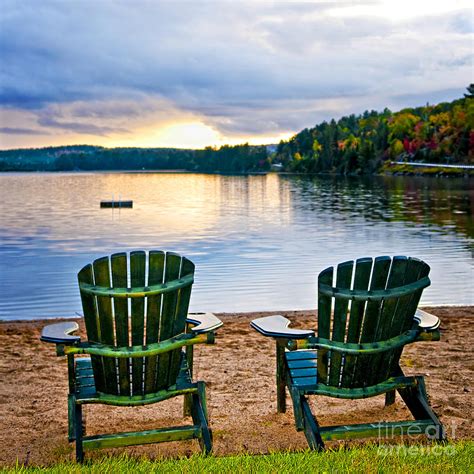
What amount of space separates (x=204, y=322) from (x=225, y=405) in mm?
1279

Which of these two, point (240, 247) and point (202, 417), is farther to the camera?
point (240, 247)

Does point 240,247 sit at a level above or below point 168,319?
below

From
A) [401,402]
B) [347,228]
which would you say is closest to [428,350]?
[401,402]

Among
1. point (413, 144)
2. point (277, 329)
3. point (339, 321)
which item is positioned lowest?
point (277, 329)

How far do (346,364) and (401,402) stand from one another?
1.68 meters

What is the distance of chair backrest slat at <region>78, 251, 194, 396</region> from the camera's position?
4.07 metres

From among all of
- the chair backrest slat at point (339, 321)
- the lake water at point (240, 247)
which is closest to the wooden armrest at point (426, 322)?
the chair backrest slat at point (339, 321)

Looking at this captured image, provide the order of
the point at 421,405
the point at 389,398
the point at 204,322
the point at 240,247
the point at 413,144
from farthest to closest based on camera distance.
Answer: the point at 413,144 → the point at 240,247 → the point at 389,398 → the point at 204,322 → the point at 421,405

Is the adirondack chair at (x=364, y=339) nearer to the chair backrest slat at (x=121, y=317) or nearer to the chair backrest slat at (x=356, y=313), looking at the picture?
the chair backrest slat at (x=356, y=313)

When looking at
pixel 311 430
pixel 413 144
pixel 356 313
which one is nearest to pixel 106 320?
pixel 311 430

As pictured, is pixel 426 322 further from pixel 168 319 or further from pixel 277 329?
pixel 168 319

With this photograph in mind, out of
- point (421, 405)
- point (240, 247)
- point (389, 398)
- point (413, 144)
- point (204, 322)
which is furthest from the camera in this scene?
point (413, 144)

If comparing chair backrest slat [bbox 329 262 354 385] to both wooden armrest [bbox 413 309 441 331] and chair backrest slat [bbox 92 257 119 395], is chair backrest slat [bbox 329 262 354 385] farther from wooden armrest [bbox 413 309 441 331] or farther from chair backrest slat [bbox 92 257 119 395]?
chair backrest slat [bbox 92 257 119 395]

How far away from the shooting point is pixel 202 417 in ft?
13.9
